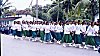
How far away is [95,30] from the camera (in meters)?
12.9

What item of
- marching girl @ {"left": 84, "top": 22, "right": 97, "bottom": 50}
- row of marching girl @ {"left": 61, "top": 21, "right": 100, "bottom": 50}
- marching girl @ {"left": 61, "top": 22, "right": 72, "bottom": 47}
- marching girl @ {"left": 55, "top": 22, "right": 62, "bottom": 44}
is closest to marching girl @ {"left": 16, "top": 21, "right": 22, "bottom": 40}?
marching girl @ {"left": 55, "top": 22, "right": 62, "bottom": 44}

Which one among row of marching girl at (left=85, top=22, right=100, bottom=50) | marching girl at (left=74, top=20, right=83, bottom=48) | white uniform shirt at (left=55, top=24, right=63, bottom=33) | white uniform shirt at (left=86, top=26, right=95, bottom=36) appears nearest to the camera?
row of marching girl at (left=85, top=22, right=100, bottom=50)

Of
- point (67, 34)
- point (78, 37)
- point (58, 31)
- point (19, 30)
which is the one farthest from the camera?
point (19, 30)

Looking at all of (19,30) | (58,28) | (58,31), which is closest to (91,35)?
(58,28)

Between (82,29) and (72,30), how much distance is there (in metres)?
0.57

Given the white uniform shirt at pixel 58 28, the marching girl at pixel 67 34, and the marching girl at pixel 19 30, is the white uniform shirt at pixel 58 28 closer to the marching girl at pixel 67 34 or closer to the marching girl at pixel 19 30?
the marching girl at pixel 67 34

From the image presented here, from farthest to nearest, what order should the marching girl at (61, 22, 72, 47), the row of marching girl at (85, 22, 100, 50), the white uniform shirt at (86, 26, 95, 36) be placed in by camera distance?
the marching girl at (61, 22, 72, 47) → the white uniform shirt at (86, 26, 95, 36) → the row of marching girl at (85, 22, 100, 50)

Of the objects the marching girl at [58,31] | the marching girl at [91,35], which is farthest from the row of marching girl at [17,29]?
the marching girl at [91,35]

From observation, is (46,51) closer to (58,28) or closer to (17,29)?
(58,28)

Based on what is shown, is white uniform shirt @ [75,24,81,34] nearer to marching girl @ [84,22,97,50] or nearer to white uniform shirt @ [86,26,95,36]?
marching girl @ [84,22,97,50]

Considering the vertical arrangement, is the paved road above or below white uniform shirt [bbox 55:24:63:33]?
below

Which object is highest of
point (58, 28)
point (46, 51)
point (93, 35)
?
point (58, 28)

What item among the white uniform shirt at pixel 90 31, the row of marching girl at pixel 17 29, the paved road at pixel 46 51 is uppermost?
the white uniform shirt at pixel 90 31

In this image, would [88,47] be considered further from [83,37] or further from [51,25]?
[51,25]
